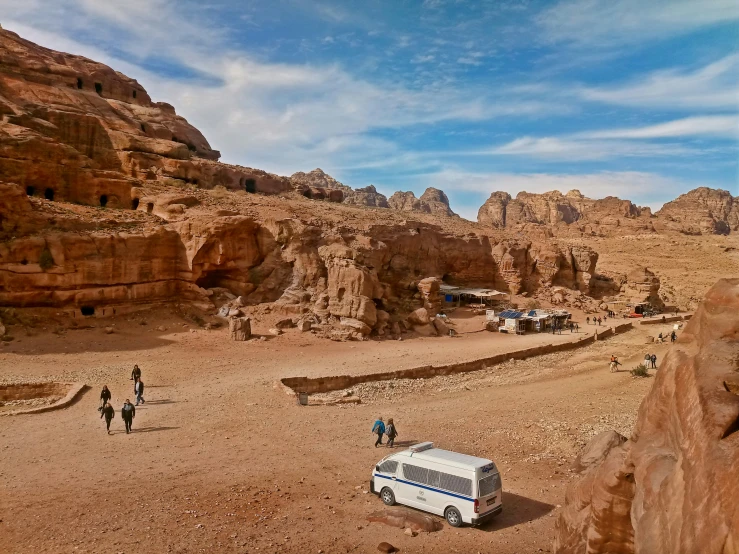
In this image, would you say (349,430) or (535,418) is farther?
(535,418)

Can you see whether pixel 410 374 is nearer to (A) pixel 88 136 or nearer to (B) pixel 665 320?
(B) pixel 665 320

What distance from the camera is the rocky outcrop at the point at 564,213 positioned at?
92812 millimetres

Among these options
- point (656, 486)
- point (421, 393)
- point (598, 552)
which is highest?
point (656, 486)

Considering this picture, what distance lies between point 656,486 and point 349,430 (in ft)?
38.0

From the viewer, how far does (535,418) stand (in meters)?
18.9

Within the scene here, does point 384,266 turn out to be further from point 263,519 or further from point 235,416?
point 263,519

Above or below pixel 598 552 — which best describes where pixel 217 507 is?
below

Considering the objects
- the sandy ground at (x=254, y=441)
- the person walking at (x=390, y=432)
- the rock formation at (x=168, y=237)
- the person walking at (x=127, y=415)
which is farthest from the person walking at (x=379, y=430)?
the rock formation at (x=168, y=237)

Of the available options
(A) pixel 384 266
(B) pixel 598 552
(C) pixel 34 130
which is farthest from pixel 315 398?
(C) pixel 34 130

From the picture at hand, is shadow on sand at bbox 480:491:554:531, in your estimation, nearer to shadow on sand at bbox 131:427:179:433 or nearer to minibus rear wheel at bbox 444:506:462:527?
minibus rear wheel at bbox 444:506:462:527

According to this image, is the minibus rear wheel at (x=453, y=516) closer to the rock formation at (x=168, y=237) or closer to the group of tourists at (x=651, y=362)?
the rock formation at (x=168, y=237)

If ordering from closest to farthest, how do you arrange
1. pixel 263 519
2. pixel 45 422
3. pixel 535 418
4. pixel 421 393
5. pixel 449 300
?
pixel 263 519 < pixel 45 422 < pixel 535 418 < pixel 421 393 < pixel 449 300

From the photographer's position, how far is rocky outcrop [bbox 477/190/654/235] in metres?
92.8

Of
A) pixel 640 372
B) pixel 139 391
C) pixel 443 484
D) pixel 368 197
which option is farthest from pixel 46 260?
pixel 368 197
